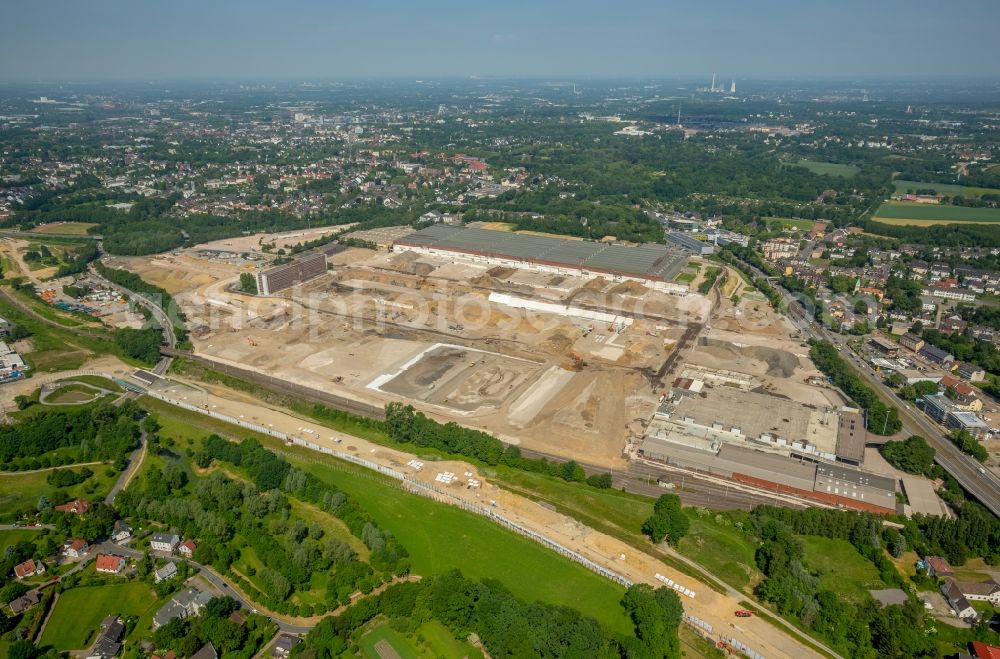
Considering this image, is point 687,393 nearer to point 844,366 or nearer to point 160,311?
point 844,366

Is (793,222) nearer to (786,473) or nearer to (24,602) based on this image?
(786,473)

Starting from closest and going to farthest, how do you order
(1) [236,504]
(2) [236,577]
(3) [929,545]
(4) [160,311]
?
(2) [236,577]
(3) [929,545]
(1) [236,504]
(4) [160,311]

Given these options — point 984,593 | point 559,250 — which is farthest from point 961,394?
point 559,250

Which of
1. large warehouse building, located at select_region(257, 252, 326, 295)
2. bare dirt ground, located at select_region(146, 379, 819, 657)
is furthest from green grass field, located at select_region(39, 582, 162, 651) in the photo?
large warehouse building, located at select_region(257, 252, 326, 295)

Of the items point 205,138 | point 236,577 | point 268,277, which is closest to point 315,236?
point 268,277

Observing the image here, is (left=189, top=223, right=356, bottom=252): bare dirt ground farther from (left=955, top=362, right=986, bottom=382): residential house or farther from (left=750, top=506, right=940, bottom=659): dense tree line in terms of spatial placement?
(left=955, top=362, right=986, bottom=382): residential house

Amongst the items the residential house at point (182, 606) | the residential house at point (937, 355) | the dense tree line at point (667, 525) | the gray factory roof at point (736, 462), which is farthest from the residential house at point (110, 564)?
the residential house at point (937, 355)
